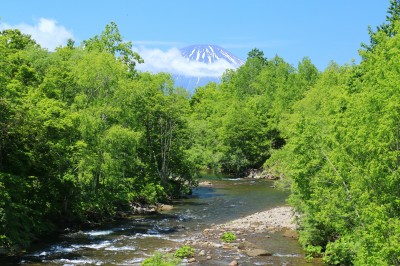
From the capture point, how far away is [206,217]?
41.8 meters

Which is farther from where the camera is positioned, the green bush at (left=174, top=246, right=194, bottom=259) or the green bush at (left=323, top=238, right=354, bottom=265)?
the green bush at (left=174, top=246, right=194, bottom=259)

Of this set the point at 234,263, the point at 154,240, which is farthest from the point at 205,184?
the point at 234,263

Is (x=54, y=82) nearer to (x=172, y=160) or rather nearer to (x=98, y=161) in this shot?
(x=98, y=161)

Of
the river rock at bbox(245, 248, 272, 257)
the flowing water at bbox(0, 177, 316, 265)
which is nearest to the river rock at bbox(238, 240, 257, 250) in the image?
the flowing water at bbox(0, 177, 316, 265)

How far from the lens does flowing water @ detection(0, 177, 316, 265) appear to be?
87.5ft

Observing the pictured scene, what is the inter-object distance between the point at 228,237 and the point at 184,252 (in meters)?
5.38

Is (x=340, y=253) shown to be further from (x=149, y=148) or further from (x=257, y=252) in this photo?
(x=149, y=148)

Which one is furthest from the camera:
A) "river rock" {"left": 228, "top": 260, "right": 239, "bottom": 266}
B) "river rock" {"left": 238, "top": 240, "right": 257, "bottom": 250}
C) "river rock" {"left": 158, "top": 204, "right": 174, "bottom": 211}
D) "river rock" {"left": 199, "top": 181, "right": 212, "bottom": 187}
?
"river rock" {"left": 199, "top": 181, "right": 212, "bottom": 187}

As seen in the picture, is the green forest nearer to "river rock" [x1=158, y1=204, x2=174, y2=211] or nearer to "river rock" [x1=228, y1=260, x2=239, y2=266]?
"river rock" [x1=158, y1=204, x2=174, y2=211]

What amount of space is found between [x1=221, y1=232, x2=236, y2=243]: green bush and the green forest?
4.97 metres

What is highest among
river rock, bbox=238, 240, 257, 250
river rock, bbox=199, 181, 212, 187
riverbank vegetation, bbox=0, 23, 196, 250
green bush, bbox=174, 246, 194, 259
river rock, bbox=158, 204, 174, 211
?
riverbank vegetation, bbox=0, 23, 196, 250

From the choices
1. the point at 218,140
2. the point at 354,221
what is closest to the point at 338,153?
the point at 354,221

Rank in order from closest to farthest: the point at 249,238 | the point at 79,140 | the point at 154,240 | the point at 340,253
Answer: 1. the point at 340,253
2. the point at 154,240
3. the point at 249,238
4. the point at 79,140

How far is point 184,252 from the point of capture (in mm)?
27672
